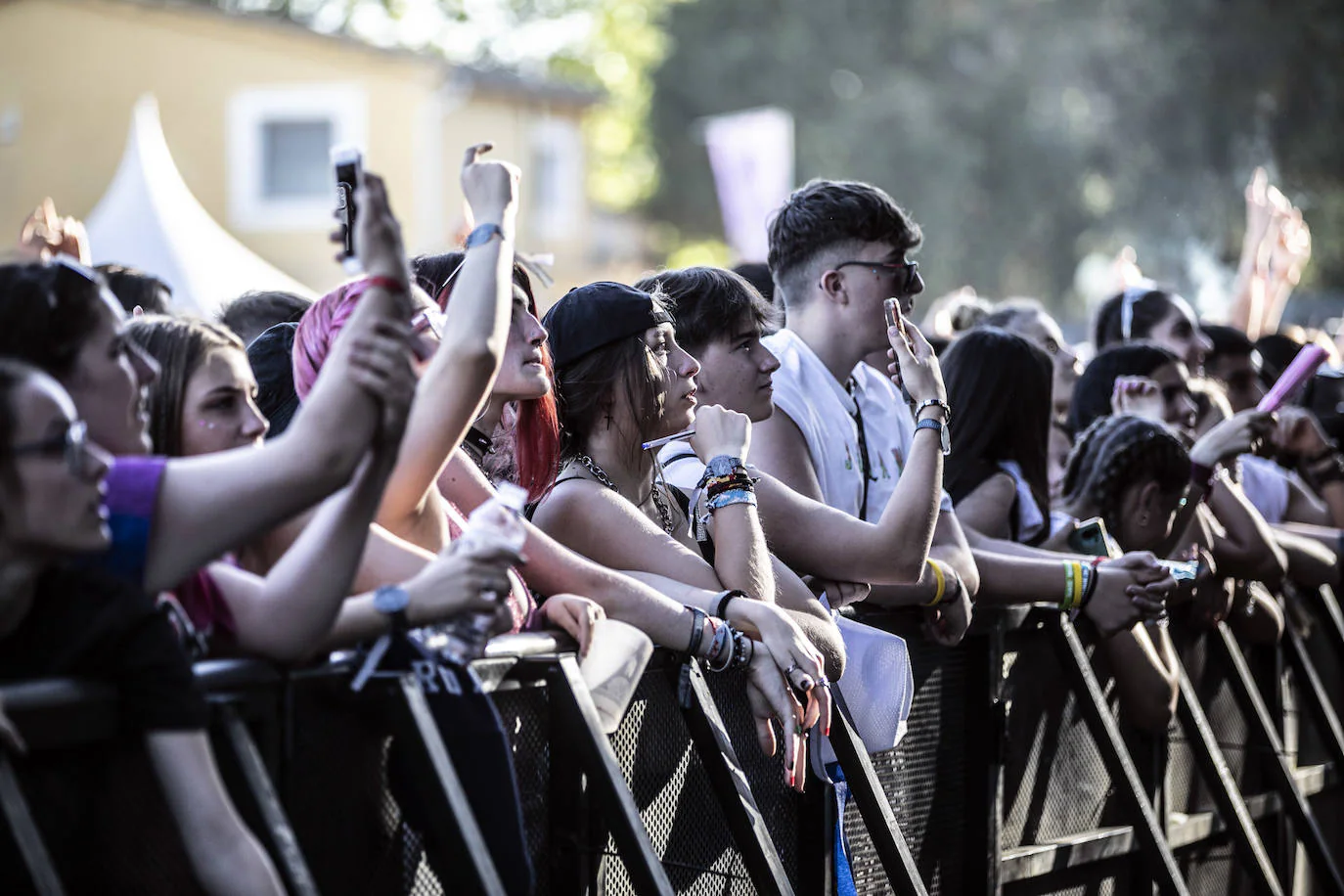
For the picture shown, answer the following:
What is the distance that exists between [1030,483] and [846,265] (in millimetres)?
1060

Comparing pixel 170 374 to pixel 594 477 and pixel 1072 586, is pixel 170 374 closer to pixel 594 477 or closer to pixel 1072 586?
pixel 594 477

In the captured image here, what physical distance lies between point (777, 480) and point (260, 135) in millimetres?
24642

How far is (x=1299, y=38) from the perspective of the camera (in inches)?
1187

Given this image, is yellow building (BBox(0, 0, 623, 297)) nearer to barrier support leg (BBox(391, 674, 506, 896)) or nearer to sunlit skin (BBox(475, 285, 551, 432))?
sunlit skin (BBox(475, 285, 551, 432))

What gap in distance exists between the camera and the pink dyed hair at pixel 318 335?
10.9 feet

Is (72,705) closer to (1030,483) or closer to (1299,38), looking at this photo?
(1030,483)

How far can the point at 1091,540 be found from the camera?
550 cm

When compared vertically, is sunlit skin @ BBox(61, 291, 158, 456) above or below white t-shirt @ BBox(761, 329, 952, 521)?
above

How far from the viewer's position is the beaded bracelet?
391 centimetres

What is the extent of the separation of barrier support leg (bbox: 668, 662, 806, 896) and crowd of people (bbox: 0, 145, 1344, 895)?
0.09 metres

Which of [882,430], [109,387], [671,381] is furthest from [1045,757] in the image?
[109,387]

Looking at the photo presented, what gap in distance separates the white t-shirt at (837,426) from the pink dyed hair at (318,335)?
5.16 ft

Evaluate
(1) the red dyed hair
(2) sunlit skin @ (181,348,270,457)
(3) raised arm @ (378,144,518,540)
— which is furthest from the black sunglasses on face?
(2) sunlit skin @ (181,348,270,457)

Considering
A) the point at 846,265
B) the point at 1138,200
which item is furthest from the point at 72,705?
the point at 1138,200
